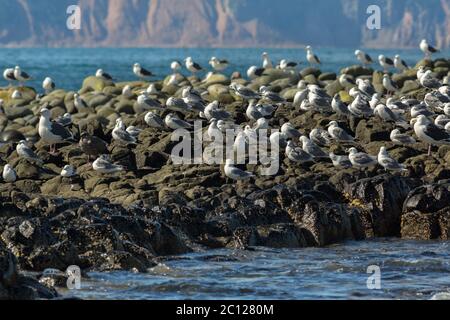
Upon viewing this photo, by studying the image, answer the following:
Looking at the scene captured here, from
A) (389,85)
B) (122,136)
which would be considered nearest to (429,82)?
(389,85)

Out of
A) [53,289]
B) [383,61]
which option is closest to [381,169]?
[53,289]

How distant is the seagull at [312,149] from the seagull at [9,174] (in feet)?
17.3

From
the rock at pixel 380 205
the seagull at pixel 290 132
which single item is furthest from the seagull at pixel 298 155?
the rock at pixel 380 205

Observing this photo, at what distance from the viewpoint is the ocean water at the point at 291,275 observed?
47.1ft

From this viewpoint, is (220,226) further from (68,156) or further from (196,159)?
(68,156)

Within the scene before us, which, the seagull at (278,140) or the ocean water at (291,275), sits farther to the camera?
the seagull at (278,140)

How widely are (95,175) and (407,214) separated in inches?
235

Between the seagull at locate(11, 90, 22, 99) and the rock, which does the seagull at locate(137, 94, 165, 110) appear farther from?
the seagull at locate(11, 90, 22, 99)

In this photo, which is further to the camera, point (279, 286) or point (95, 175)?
point (95, 175)

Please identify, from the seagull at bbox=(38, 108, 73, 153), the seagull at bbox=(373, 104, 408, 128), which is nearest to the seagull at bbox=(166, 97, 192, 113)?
the seagull at bbox=(38, 108, 73, 153)

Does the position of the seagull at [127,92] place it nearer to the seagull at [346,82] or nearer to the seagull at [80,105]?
the seagull at [80,105]

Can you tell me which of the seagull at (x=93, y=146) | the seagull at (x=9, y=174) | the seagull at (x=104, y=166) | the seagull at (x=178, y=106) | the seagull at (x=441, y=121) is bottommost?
the seagull at (x=9, y=174)

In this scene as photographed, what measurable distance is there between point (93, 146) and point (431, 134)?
6372 millimetres

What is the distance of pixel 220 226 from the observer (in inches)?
686
